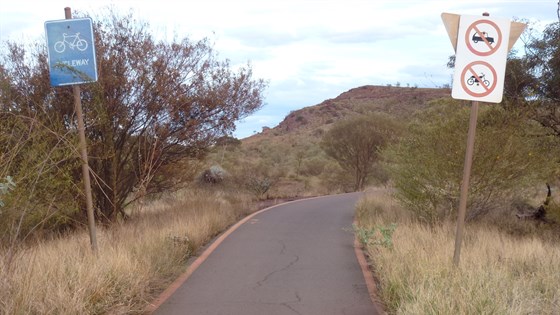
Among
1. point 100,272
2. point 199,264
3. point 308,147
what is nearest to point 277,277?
point 199,264

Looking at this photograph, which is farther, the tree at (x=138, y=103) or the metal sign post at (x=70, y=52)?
the tree at (x=138, y=103)

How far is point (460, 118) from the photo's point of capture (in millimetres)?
12570

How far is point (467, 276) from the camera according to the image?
21.0ft

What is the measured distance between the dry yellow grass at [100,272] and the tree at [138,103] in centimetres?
160

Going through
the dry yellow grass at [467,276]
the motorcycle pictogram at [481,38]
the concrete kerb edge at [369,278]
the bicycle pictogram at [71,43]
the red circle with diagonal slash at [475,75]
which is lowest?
the concrete kerb edge at [369,278]

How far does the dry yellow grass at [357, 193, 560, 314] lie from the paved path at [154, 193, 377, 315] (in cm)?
52

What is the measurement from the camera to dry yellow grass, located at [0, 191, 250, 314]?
5.51 meters

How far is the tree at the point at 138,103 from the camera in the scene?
1158cm

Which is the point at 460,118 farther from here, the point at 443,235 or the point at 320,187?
the point at 320,187

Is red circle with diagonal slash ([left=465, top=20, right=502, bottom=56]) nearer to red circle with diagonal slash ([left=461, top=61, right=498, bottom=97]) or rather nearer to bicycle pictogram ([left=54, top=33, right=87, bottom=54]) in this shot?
red circle with diagonal slash ([left=461, top=61, right=498, bottom=97])

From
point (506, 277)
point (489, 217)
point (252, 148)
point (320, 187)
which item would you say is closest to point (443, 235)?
point (506, 277)

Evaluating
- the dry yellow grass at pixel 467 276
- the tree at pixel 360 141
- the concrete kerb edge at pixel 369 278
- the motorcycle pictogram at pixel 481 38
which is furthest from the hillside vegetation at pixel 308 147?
the motorcycle pictogram at pixel 481 38

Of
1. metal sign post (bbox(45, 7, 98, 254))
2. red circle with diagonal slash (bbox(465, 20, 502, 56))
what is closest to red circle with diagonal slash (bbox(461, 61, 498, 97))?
red circle with diagonal slash (bbox(465, 20, 502, 56))

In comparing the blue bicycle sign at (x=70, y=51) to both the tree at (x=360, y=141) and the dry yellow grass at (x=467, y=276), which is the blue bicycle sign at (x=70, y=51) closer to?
the dry yellow grass at (x=467, y=276)
